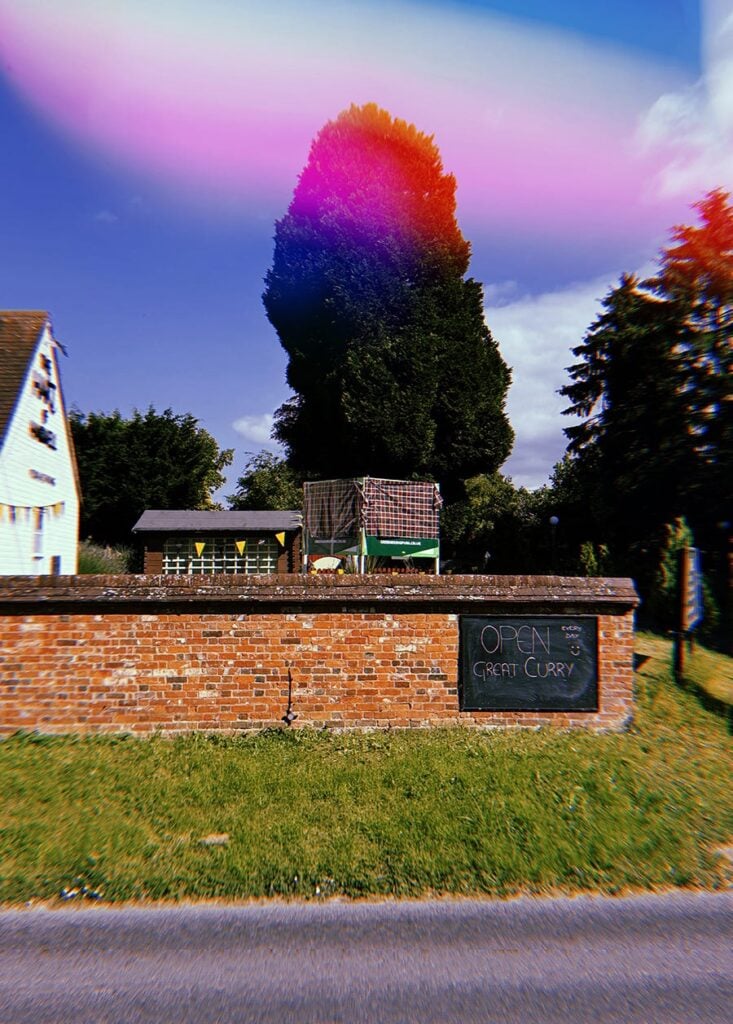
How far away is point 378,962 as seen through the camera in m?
3.74

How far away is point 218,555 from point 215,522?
1.25 meters

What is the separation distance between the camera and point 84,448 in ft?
118

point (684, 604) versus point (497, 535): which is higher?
point (497, 535)

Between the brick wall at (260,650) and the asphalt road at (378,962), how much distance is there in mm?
2488

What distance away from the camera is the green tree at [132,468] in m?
34.8

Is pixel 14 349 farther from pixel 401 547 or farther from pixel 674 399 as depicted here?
pixel 674 399

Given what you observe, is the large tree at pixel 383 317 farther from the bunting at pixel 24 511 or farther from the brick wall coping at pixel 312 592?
the brick wall coping at pixel 312 592

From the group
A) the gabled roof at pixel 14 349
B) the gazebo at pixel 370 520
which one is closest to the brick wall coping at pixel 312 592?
the gazebo at pixel 370 520

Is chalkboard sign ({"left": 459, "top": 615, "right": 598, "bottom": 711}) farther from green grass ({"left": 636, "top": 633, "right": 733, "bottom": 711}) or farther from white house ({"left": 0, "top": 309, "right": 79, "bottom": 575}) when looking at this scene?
white house ({"left": 0, "top": 309, "right": 79, "bottom": 575})

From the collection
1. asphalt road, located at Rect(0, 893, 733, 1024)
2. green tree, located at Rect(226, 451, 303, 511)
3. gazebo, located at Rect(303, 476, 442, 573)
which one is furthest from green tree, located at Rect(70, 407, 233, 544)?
asphalt road, located at Rect(0, 893, 733, 1024)

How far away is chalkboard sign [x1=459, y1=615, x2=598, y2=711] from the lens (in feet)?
22.6

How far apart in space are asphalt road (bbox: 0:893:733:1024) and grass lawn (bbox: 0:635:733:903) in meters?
0.25

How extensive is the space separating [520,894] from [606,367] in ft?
69.8

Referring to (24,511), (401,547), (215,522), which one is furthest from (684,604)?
(215,522)
